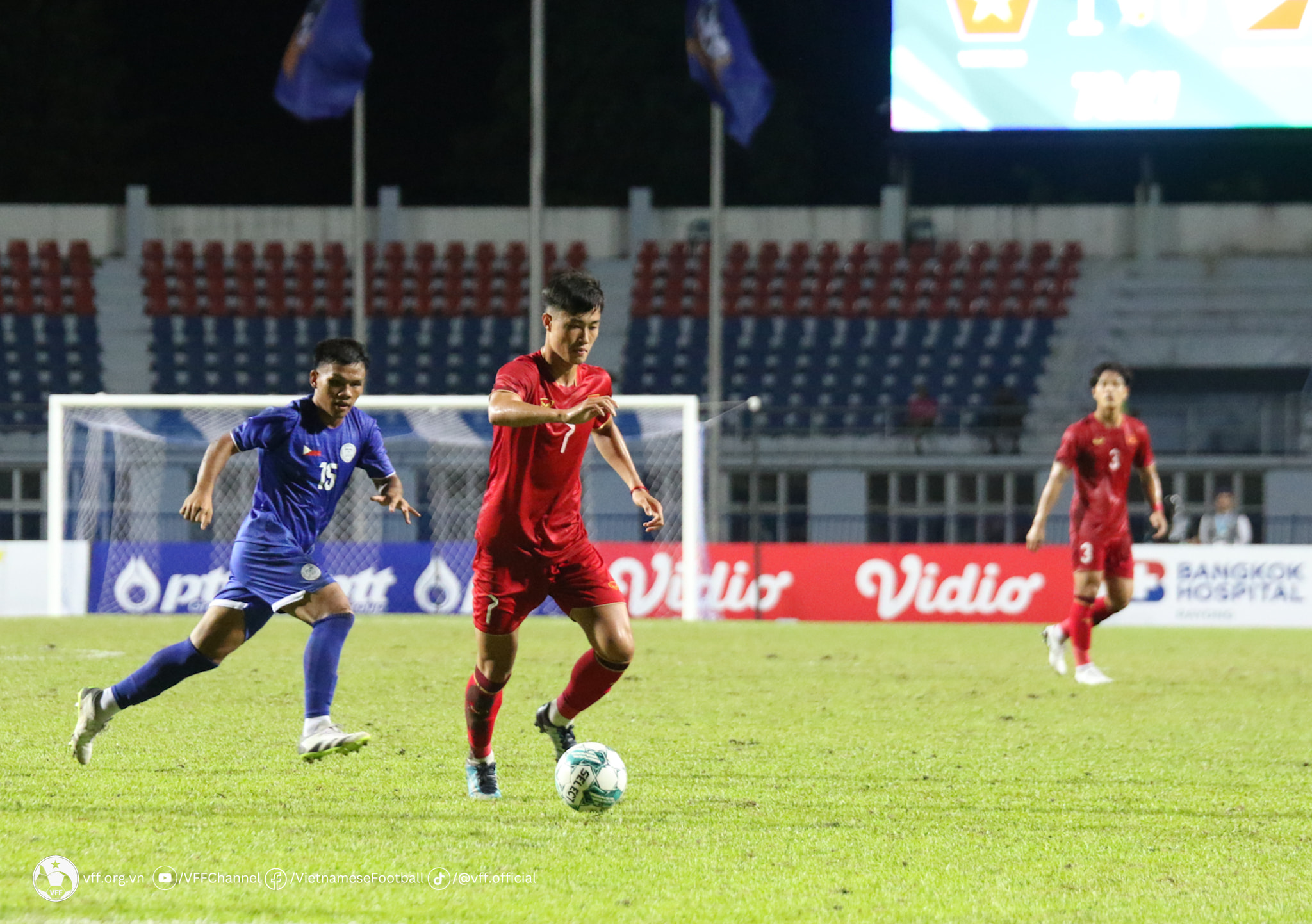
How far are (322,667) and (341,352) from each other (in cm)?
129

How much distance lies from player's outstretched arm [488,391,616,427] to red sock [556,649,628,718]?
101 centimetres

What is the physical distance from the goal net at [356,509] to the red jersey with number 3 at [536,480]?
475 inches

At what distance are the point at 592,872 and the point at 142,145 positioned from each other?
39564 mm

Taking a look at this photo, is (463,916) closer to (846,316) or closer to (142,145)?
(846,316)

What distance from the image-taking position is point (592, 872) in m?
4.57

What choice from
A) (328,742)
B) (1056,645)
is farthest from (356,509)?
(328,742)

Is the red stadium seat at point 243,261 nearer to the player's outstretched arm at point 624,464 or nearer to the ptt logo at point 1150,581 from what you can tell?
the ptt logo at point 1150,581

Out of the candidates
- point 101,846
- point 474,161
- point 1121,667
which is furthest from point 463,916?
point 474,161

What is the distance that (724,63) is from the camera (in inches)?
813

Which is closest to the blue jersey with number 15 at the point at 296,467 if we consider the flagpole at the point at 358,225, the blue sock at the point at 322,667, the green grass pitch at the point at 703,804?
the blue sock at the point at 322,667

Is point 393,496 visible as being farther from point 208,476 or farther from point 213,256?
point 213,256

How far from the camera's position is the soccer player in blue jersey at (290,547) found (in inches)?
261

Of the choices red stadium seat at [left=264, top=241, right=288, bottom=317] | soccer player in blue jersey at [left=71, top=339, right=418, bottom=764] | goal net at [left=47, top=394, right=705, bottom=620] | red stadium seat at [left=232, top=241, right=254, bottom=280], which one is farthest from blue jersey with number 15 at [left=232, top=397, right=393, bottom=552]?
red stadium seat at [left=232, top=241, right=254, bottom=280]

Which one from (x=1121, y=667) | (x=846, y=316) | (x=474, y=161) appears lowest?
(x=1121, y=667)
